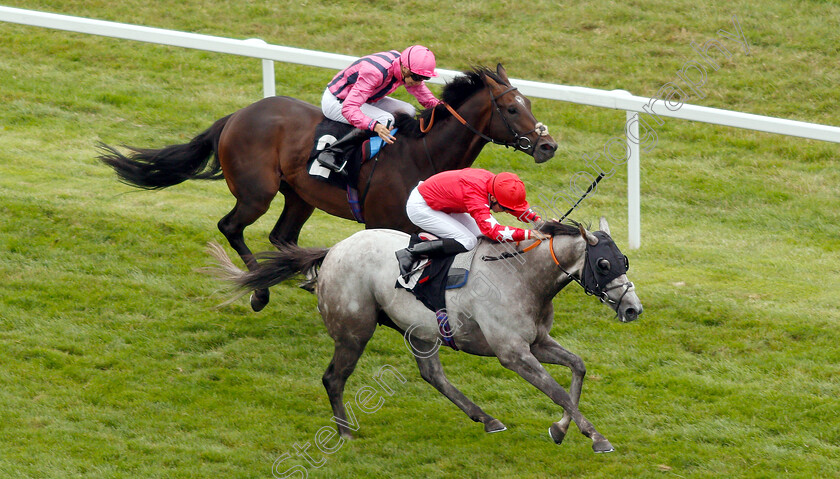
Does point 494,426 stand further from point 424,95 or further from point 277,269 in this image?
point 424,95

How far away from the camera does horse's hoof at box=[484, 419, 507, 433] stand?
634 cm

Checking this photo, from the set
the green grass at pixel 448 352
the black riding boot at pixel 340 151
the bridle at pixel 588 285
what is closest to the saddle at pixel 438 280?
the bridle at pixel 588 285

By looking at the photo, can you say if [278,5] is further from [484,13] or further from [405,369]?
[405,369]

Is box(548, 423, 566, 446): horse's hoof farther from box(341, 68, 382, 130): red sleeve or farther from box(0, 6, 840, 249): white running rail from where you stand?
box(0, 6, 840, 249): white running rail

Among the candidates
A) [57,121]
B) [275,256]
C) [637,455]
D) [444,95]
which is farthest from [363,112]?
[57,121]

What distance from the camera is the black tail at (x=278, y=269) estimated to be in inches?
259

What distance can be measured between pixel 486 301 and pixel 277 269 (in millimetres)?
1499

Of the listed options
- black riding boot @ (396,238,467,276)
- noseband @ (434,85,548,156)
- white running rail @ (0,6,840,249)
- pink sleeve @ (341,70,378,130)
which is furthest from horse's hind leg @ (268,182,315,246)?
black riding boot @ (396,238,467,276)

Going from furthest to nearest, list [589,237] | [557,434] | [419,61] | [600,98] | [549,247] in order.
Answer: [600,98] < [419,61] < [557,434] < [549,247] < [589,237]

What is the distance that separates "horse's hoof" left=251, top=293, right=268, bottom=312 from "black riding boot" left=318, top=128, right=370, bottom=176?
1235 mm

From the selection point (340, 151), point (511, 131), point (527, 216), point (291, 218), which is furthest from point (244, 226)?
point (527, 216)

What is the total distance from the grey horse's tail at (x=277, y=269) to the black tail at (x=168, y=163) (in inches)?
75.1

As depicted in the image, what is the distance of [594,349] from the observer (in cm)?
741

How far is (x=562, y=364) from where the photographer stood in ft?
20.0
